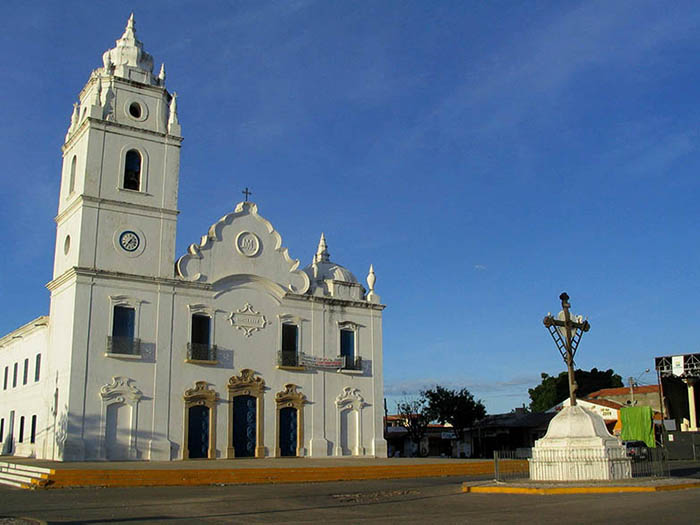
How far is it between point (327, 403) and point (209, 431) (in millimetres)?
5472

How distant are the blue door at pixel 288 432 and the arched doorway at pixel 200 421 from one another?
3067 mm

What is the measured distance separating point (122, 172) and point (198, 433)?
35.0 feet

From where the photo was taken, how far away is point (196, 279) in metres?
29.2

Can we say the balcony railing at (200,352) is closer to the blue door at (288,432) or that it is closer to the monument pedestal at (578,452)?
the blue door at (288,432)

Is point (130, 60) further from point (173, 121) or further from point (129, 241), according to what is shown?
point (129, 241)

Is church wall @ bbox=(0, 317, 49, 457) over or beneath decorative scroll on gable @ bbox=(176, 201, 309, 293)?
beneath

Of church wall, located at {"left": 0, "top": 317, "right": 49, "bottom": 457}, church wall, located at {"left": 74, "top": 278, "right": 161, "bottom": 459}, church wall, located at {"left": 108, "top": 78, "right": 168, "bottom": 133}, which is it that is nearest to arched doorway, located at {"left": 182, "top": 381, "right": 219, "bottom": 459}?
church wall, located at {"left": 74, "top": 278, "right": 161, "bottom": 459}

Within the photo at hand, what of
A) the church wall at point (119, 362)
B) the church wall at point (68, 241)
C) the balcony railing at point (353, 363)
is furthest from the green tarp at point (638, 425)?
the church wall at point (68, 241)

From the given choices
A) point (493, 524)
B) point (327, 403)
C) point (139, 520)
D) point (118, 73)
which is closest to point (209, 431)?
point (327, 403)

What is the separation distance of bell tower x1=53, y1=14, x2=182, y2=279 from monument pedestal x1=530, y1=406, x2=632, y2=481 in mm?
16890

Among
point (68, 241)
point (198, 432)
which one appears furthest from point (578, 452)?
point (68, 241)

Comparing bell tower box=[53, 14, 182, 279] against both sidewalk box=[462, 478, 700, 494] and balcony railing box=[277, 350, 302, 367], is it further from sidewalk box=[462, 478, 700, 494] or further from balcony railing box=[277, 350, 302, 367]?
sidewalk box=[462, 478, 700, 494]

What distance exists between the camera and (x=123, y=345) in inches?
1064

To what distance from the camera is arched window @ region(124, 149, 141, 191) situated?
95.5 ft
